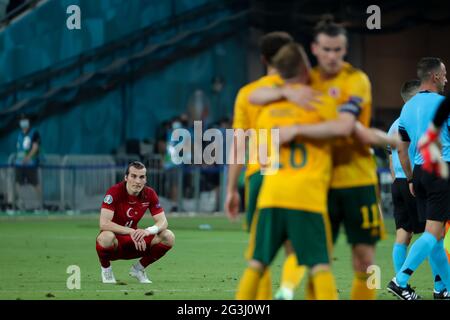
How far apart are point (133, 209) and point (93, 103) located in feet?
60.5

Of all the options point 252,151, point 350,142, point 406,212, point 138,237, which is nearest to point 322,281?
point 350,142

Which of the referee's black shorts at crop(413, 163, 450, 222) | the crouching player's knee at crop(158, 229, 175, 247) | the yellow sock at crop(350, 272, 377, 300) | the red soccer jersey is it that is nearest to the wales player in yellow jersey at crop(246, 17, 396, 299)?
the yellow sock at crop(350, 272, 377, 300)

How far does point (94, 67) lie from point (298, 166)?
78.7 feet

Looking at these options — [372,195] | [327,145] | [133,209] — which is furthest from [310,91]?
[133,209]

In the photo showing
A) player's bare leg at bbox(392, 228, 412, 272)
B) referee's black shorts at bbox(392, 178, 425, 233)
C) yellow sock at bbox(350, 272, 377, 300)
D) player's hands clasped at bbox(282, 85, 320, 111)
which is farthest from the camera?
referee's black shorts at bbox(392, 178, 425, 233)

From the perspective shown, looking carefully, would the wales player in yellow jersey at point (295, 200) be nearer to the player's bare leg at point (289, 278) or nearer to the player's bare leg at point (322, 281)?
the player's bare leg at point (322, 281)

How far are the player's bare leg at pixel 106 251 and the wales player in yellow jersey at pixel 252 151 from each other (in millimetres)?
3699

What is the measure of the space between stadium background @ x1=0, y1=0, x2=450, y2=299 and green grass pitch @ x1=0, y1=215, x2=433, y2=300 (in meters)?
2.00

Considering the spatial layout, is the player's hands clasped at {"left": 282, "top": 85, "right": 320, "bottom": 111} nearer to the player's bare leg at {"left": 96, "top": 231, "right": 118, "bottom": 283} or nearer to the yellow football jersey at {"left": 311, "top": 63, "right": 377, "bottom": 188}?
the yellow football jersey at {"left": 311, "top": 63, "right": 377, "bottom": 188}

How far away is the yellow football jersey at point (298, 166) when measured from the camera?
8586mm

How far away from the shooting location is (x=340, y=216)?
945 cm

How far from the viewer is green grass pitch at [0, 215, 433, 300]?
41.5 ft

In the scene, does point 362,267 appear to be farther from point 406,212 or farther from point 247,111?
→ point 406,212

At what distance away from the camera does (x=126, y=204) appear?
14.0 m
